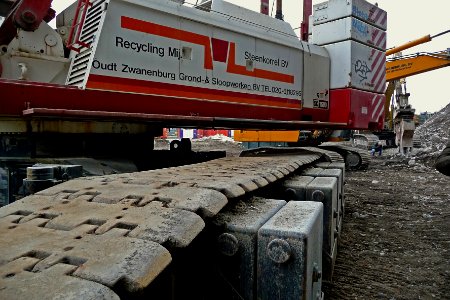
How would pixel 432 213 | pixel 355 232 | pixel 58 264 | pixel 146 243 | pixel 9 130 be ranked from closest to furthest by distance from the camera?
pixel 58 264 → pixel 146 243 → pixel 9 130 → pixel 355 232 → pixel 432 213

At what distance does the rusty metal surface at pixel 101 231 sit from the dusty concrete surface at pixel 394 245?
147cm

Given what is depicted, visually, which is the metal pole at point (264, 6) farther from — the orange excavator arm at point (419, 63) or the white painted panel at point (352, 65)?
the orange excavator arm at point (419, 63)

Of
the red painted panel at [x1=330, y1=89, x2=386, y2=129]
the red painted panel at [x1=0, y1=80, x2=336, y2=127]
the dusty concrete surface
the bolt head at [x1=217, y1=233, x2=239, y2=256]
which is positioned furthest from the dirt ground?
the red painted panel at [x1=0, y1=80, x2=336, y2=127]

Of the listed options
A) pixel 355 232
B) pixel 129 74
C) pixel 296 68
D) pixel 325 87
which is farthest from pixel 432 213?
pixel 129 74

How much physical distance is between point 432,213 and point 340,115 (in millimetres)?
1809

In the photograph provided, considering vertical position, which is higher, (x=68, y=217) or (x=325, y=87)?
(x=325, y=87)

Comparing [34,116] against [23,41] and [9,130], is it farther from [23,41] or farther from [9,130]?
[23,41]

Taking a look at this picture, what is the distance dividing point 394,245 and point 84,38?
3.42m

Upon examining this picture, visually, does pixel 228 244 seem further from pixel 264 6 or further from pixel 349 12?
pixel 349 12

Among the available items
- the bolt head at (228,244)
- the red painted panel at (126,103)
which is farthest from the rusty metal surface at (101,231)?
the red painted panel at (126,103)

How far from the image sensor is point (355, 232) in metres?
4.08

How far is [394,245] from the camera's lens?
12.0 feet

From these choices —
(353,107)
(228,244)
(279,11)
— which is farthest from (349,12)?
(228,244)

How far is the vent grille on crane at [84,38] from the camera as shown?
289 centimetres
